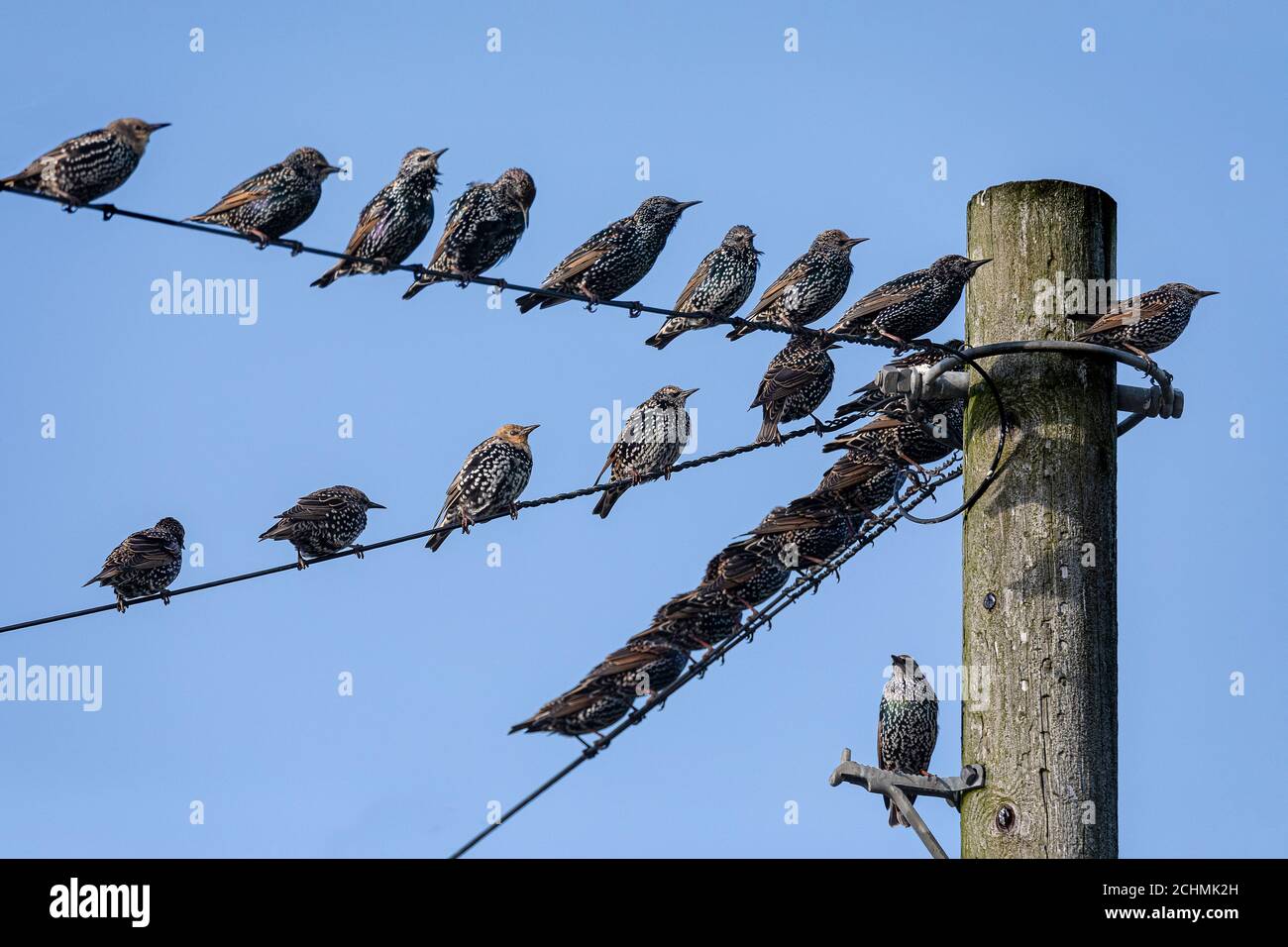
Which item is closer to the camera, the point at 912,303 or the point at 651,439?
the point at 912,303

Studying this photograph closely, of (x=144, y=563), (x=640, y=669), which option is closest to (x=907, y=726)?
(x=640, y=669)

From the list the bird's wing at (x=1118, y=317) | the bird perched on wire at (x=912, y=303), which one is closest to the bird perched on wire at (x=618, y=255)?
the bird perched on wire at (x=912, y=303)

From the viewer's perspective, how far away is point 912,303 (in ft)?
28.7

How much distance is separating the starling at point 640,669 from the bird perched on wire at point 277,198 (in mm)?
2666

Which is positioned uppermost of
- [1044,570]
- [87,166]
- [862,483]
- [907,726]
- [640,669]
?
[87,166]

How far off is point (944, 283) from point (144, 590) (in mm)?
5412

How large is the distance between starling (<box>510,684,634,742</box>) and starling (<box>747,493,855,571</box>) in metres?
1.29

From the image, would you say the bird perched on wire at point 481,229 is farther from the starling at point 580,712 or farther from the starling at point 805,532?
the starling at point 580,712

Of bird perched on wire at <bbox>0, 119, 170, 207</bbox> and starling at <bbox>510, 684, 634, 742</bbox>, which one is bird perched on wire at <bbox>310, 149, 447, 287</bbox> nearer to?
bird perched on wire at <bbox>0, 119, 170, 207</bbox>

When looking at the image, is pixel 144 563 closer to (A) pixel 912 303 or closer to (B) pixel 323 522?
(B) pixel 323 522

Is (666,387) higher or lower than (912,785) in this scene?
higher

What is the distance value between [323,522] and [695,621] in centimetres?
354

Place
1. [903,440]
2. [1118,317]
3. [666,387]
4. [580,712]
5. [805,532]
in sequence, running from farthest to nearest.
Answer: [666,387], [903,440], [805,532], [580,712], [1118,317]
